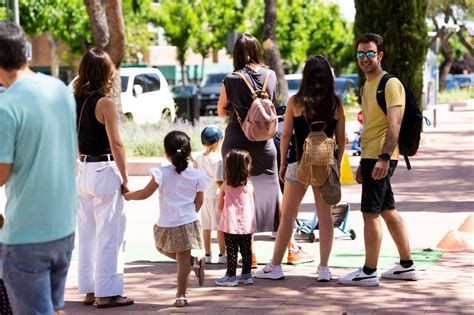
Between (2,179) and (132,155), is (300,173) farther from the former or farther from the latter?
(132,155)

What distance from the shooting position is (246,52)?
9148 mm

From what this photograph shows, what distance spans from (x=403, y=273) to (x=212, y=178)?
1.95 meters

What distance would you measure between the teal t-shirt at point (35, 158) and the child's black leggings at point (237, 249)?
11.8 feet

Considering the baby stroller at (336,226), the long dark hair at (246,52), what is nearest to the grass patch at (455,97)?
the baby stroller at (336,226)

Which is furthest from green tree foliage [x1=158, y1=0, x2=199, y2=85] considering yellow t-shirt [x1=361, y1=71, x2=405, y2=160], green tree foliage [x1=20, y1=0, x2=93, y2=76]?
yellow t-shirt [x1=361, y1=71, x2=405, y2=160]

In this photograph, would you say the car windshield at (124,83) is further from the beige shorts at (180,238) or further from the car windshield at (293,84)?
the beige shorts at (180,238)

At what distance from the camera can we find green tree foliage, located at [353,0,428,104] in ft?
77.5

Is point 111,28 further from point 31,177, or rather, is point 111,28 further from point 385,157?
point 31,177

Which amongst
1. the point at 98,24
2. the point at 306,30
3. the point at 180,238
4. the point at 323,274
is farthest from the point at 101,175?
the point at 306,30

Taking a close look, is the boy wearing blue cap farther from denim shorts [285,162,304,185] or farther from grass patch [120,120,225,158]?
grass patch [120,120,225,158]

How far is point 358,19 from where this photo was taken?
936 inches

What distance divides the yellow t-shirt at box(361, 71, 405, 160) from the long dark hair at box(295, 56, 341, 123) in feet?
0.94

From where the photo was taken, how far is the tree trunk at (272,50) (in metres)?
31.3

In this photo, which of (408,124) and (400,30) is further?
(400,30)
